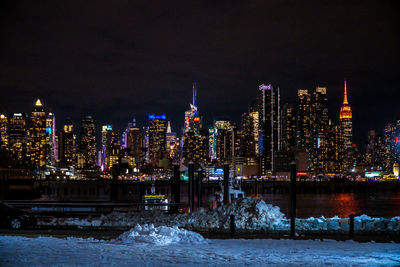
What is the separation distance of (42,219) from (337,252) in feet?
55.1

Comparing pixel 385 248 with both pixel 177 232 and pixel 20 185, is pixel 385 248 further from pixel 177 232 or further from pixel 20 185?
pixel 20 185

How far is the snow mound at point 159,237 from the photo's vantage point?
59.4ft

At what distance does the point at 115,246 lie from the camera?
679 inches

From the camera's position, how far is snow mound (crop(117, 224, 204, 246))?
18.1 meters

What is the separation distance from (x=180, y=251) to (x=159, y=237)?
2.20 metres

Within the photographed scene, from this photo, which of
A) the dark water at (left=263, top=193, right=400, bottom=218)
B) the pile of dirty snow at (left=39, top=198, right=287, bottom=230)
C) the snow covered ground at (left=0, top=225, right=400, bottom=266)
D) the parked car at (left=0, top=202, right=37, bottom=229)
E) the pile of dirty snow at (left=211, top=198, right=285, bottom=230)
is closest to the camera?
the snow covered ground at (left=0, top=225, right=400, bottom=266)

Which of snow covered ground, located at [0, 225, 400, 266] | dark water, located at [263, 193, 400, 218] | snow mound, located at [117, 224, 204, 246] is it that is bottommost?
dark water, located at [263, 193, 400, 218]

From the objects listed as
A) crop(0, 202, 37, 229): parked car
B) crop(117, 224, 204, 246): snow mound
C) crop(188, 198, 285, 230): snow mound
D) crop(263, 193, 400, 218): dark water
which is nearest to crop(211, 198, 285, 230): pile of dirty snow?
crop(188, 198, 285, 230): snow mound

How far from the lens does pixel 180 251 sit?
53.8ft

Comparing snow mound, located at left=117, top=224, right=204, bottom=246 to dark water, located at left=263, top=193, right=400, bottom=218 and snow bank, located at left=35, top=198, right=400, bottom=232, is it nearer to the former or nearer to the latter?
snow bank, located at left=35, top=198, right=400, bottom=232

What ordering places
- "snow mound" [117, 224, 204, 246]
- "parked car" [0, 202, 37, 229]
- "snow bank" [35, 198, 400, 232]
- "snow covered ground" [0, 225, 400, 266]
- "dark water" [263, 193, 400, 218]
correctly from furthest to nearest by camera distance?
1. "dark water" [263, 193, 400, 218]
2. "parked car" [0, 202, 37, 229]
3. "snow bank" [35, 198, 400, 232]
4. "snow mound" [117, 224, 204, 246]
5. "snow covered ground" [0, 225, 400, 266]

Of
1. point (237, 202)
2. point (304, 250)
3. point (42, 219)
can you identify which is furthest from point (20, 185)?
point (304, 250)

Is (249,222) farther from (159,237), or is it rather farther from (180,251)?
(180,251)

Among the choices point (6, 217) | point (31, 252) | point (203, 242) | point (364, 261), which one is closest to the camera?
point (364, 261)
